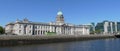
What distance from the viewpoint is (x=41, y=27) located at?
5960 inches

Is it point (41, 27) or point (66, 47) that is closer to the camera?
point (66, 47)

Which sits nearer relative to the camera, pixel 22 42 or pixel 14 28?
pixel 22 42

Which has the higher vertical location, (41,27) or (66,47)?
(41,27)

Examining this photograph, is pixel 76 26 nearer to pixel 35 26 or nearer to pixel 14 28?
pixel 35 26

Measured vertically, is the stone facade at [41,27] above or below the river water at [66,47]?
above

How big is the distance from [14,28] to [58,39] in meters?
64.2

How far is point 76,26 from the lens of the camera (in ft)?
602

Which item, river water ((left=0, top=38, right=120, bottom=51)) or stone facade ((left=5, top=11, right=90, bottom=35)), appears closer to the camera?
river water ((left=0, top=38, right=120, bottom=51))

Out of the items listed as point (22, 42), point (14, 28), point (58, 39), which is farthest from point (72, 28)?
point (22, 42)

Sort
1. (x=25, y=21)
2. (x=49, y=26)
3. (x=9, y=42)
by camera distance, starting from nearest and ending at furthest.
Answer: (x=9, y=42)
(x=25, y=21)
(x=49, y=26)

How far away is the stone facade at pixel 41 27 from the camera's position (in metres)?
141

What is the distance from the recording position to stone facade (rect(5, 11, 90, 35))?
141000 millimetres

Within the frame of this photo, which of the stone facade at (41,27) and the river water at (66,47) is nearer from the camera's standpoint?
the river water at (66,47)

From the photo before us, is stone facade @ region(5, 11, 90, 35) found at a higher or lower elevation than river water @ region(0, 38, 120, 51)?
higher
